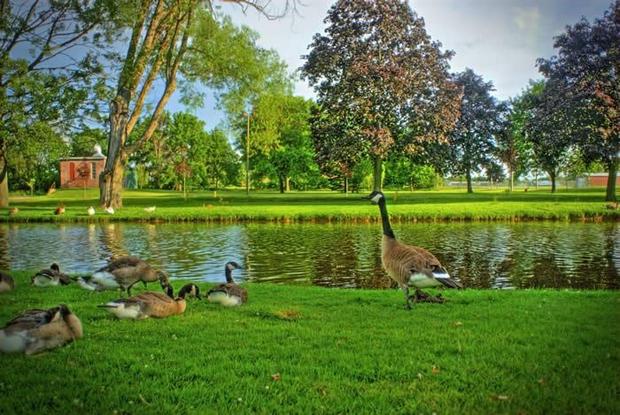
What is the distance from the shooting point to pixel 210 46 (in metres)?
49.1

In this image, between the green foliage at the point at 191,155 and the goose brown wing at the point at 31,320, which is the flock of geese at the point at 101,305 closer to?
the goose brown wing at the point at 31,320

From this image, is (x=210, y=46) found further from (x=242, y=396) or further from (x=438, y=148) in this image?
(x=242, y=396)

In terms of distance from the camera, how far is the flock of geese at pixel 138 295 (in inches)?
321

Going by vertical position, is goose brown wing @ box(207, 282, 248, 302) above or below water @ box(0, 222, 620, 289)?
above

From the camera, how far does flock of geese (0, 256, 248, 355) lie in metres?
8.12

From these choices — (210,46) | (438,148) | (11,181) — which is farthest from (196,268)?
(11,181)

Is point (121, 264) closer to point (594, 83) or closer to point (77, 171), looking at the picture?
point (594, 83)

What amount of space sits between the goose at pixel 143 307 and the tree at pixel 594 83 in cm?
5468

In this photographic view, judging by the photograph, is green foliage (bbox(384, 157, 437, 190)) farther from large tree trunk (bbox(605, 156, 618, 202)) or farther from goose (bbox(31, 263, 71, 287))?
goose (bbox(31, 263, 71, 287))

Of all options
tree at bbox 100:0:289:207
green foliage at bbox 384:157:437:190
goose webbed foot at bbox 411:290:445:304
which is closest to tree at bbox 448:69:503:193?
green foliage at bbox 384:157:437:190

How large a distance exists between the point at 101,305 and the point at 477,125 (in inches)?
3237

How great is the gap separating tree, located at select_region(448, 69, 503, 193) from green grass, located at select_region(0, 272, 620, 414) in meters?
76.3

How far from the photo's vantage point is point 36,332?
8.15m

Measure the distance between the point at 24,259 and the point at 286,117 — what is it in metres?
37.6
